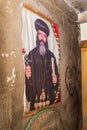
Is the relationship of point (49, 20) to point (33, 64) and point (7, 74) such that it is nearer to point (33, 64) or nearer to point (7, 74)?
point (33, 64)

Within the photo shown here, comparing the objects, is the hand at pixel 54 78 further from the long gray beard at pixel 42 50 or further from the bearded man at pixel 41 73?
the long gray beard at pixel 42 50

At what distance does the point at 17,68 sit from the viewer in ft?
5.32

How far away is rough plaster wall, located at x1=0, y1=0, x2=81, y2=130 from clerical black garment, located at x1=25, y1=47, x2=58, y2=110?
0.51 ft

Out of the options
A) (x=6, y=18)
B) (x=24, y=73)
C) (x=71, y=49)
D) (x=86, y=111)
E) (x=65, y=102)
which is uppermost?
(x=6, y=18)

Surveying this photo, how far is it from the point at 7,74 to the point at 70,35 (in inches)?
63.4

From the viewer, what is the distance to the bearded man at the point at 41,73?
1807mm

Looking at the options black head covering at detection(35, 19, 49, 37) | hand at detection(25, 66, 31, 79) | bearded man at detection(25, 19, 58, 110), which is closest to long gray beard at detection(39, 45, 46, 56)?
bearded man at detection(25, 19, 58, 110)

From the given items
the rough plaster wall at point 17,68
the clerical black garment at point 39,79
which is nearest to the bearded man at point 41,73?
the clerical black garment at point 39,79

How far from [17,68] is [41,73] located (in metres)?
0.43

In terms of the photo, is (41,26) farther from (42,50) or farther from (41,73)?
(41,73)

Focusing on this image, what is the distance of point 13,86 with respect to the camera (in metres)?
1.57

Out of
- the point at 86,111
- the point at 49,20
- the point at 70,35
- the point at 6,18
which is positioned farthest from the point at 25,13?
the point at 86,111

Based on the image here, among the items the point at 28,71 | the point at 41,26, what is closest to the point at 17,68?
the point at 28,71

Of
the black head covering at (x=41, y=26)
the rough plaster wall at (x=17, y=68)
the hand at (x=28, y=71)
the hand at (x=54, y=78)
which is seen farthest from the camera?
the hand at (x=54, y=78)
